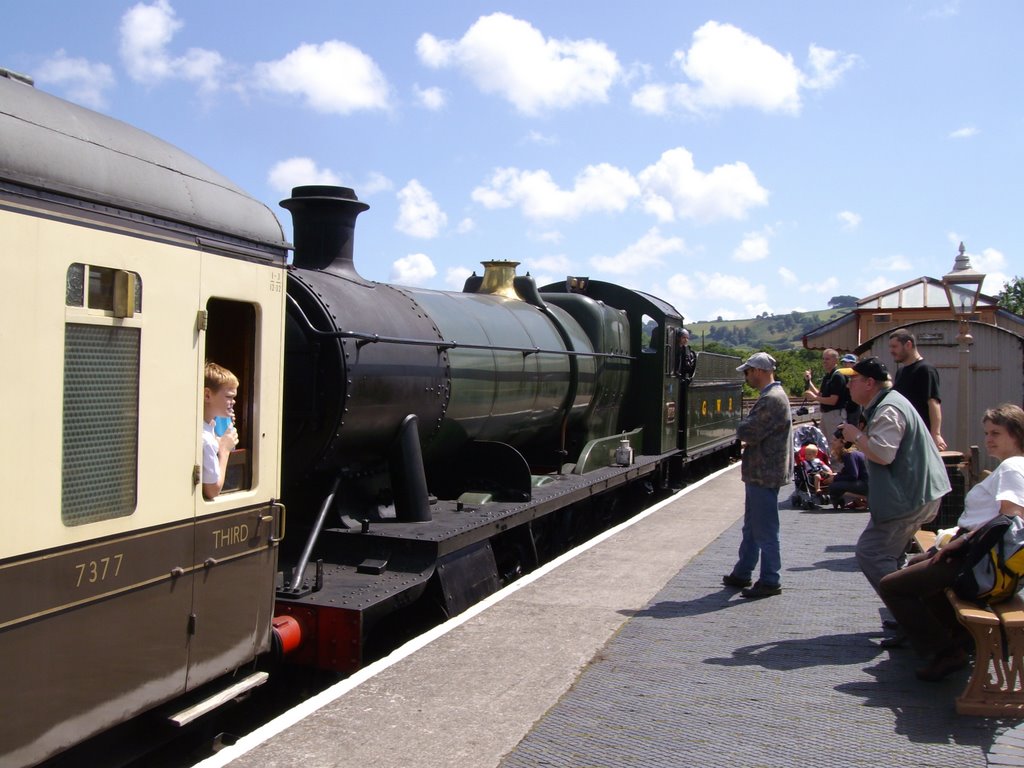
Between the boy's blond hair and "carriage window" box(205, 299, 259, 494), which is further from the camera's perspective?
"carriage window" box(205, 299, 259, 494)

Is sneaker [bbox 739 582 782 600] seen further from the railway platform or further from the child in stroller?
the child in stroller

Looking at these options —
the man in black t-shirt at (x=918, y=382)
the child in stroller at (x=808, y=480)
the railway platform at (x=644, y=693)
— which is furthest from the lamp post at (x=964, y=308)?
the railway platform at (x=644, y=693)

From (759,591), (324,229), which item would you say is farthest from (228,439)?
(759,591)

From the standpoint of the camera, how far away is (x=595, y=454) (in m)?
9.80

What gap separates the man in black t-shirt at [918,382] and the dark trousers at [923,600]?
8.38 feet

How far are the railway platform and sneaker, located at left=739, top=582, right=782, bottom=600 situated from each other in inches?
2.2

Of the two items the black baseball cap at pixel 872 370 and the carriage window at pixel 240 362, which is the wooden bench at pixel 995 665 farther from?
the carriage window at pixel 240 362

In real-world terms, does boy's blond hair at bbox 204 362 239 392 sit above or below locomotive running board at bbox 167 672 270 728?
above

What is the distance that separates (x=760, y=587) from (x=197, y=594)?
3985 mm

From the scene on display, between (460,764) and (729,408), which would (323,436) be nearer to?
(460,764)

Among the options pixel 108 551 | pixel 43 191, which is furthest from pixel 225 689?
pixel 43 191

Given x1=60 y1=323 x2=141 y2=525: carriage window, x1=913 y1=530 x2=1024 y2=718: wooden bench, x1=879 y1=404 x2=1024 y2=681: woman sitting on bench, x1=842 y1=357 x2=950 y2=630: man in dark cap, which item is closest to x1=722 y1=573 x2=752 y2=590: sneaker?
x1=842 y1=357 x2=950 y2=630: man in dark cap

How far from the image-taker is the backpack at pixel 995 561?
4.21 meters

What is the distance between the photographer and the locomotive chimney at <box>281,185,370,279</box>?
6500 mm
